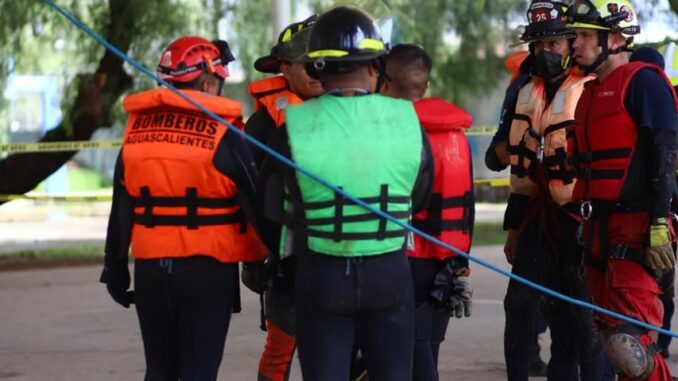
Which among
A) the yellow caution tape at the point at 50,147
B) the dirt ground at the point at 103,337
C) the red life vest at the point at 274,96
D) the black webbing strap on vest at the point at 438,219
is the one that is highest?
the red life vest at the point at 274,96

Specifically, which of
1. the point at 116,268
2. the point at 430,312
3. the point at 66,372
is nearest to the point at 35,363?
the point at 66,372

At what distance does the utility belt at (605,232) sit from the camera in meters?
6.02

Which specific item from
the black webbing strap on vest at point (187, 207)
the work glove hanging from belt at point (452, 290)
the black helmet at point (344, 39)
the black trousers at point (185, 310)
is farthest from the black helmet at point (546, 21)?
the black trousers at point (185, 310)

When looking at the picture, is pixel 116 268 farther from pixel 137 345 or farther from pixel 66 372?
pixel 137 345

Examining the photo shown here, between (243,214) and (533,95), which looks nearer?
(243,214)

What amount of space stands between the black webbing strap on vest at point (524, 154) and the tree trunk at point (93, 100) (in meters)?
8.85

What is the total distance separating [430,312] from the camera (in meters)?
5.76

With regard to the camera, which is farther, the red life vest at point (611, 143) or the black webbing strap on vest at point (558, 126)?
the black webbing strap on vest at point (558, 126)

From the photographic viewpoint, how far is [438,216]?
18.7 feet

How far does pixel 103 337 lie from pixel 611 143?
4.92m

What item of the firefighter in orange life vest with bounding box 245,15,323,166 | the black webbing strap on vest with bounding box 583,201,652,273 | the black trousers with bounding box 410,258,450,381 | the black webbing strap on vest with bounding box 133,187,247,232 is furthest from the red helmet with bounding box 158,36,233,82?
the black webbing strap on vest with bounding box 583,201,652,273

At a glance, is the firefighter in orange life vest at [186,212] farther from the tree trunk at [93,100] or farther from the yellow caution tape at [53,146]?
the tree trunk at [93,100]

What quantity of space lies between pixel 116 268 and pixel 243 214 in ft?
2.15

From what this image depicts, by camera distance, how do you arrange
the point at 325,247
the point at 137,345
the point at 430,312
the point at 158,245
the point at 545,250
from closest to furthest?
the point at 325,247, the point at 158,245, the point at 430,312, the point at 545,250, the point at 137,345
